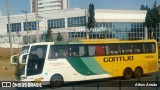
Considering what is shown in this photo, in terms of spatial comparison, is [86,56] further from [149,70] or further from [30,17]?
[30,17]

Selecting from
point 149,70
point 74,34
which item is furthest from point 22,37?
point 149,70

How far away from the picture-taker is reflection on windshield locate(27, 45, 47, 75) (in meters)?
20.0

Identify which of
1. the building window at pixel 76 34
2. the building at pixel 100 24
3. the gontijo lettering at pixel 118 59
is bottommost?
the gontijo lettering at pixel 118 59

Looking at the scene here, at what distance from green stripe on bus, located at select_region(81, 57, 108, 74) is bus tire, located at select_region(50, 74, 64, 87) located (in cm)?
204

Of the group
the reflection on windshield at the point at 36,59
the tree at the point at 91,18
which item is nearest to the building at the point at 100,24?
the tree at the point at 91,18

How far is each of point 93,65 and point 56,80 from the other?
3.02 meters

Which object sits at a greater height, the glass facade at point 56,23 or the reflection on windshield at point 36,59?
the glass facade at point 56,23

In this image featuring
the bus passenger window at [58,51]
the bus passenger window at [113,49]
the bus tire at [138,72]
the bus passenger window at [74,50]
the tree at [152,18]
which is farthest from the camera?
the tree at [152,18]

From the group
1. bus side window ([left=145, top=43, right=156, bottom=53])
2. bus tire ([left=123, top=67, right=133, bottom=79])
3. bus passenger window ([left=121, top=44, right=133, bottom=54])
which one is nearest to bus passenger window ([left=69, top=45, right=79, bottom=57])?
bus passenger window ([left=121, top=44, right=133, bottom=54])

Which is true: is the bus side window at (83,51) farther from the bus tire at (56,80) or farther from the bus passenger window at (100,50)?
the bus tire at (56,80)

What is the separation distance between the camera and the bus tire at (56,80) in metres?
20.4

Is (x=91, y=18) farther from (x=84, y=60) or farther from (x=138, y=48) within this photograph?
(x=84, y=60)

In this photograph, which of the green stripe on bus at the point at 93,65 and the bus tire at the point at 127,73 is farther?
the bus tire at the point at 127,73

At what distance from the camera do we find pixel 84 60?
2205cm
